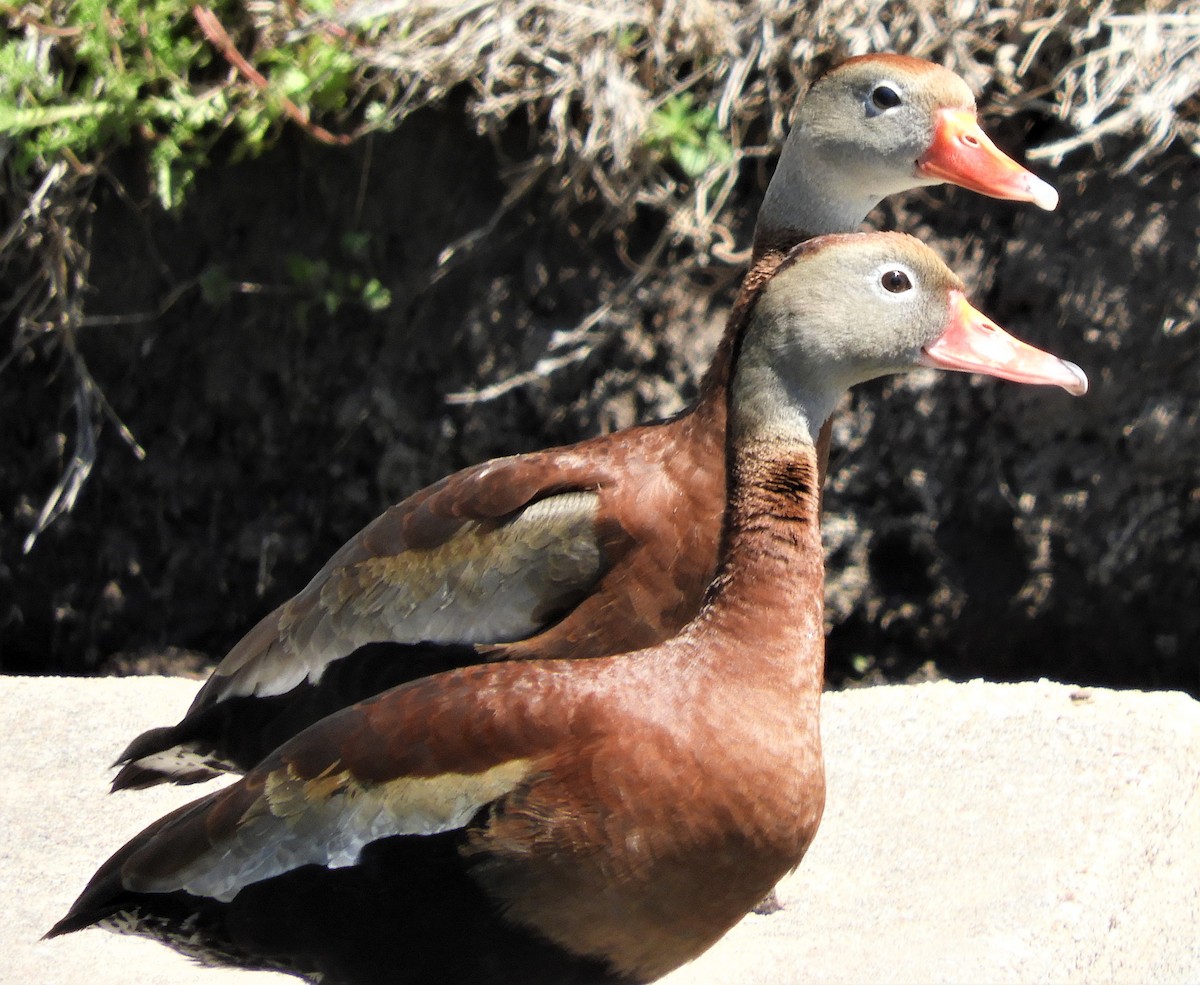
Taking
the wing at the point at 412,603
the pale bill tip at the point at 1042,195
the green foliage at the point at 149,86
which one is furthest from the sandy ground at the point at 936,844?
the green foliage at the point at 149,86

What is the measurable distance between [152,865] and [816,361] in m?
1.36

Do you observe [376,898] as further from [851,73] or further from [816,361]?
[851,73]

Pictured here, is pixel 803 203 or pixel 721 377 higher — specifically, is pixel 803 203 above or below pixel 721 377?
above

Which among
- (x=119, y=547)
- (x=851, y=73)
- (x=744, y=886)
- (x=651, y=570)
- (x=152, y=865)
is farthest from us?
(x=119, y=547)

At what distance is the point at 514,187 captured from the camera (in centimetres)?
460

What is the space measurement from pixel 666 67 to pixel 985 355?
204cm

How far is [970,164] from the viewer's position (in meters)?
3.46

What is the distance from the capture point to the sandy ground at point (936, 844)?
124 inches

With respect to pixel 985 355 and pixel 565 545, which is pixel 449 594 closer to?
pixel 565 545

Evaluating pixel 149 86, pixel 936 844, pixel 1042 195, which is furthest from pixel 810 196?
pixel 149 86

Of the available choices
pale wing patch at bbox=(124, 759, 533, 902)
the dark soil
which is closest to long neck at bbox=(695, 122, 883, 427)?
the dark soil

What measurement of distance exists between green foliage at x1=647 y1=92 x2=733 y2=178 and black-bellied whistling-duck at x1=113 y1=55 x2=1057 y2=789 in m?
0.82

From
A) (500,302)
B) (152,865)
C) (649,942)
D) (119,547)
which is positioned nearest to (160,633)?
(119,547)

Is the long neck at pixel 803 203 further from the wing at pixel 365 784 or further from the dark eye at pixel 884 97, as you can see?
the wing at pixel 365 784
